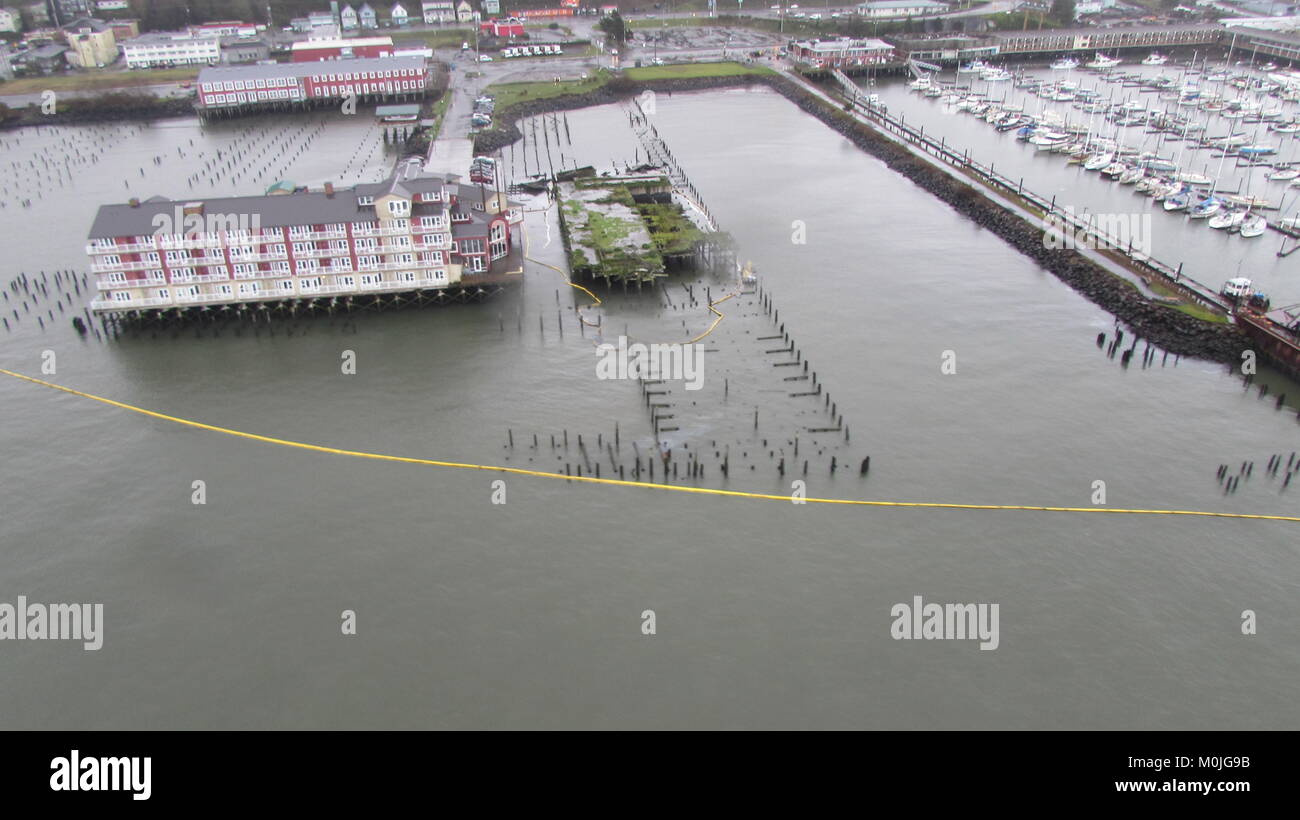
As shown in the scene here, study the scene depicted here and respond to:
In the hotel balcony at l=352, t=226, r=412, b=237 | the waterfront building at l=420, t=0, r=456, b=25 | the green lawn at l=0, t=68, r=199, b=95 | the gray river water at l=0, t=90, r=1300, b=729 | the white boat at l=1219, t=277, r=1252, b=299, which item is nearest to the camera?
the gray river water at l=0, t=90, r=1300, b=729

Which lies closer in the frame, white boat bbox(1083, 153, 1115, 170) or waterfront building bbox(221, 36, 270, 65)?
white boat bbox(1083, 153, 1115, 170)

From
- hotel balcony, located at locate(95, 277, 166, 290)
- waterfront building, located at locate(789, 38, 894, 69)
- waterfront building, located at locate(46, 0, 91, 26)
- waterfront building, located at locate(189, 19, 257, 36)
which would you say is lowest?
hotel balcony, located at locate(95, 277, 166, 290)

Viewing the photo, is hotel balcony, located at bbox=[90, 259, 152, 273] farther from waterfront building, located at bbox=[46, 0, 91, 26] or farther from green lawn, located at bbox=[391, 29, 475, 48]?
waterfront building, located at bbox=[46, 0, 91, 26]

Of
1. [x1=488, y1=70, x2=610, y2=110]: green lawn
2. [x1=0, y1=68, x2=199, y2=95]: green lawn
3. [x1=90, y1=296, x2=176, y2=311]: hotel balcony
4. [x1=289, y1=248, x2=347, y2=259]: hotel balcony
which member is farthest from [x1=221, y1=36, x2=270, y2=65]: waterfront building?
[x1=289, y1=248, x2=347, y2=259]: hotel balcony

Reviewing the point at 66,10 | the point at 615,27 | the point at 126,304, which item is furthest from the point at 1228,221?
the point at 66,10

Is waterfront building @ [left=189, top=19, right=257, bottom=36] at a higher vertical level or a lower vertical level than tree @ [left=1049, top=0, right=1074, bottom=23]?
higher

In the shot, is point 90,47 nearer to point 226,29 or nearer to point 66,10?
point 226,29
